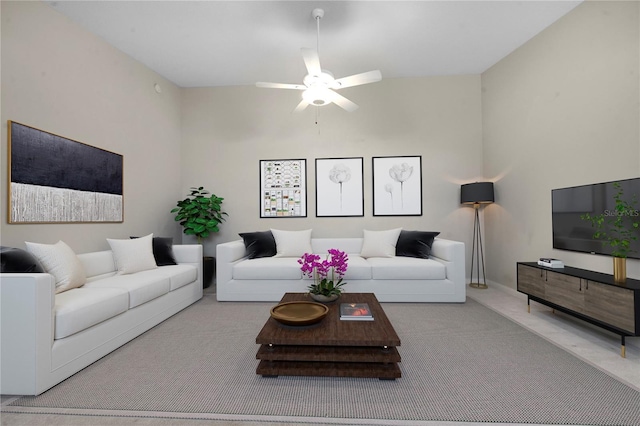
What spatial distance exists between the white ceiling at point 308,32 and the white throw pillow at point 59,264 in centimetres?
236

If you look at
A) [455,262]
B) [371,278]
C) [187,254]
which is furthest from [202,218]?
[455,262]

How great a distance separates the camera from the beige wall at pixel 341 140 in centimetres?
446

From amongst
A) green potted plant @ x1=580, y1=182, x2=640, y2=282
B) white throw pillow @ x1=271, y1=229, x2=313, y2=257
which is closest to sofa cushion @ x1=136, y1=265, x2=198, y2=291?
white throw pillow @ x1=271, y1=229, x2=313, y2=257

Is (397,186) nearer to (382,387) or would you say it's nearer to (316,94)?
(316,94)

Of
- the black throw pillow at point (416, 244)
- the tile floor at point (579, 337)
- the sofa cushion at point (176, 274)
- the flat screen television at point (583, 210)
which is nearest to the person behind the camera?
the tile floor at point (579, 337)

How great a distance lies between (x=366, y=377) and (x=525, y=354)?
1.33 metres

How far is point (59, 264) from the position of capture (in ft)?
7.39

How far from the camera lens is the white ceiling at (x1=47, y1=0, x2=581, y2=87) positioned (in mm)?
2812

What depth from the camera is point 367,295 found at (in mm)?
2664

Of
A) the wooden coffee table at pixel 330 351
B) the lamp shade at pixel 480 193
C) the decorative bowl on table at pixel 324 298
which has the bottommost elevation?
the wooden coffee table at pixel 330 351

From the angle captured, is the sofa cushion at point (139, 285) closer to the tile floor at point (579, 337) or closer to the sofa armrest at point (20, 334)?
the sofa armrest at point (20, 334)

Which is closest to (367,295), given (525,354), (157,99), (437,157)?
(525,354)

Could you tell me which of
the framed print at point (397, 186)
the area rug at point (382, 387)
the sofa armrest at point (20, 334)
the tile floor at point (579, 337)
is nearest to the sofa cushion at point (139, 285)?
the area rug at point (382, 387)

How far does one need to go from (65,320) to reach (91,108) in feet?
8.01
